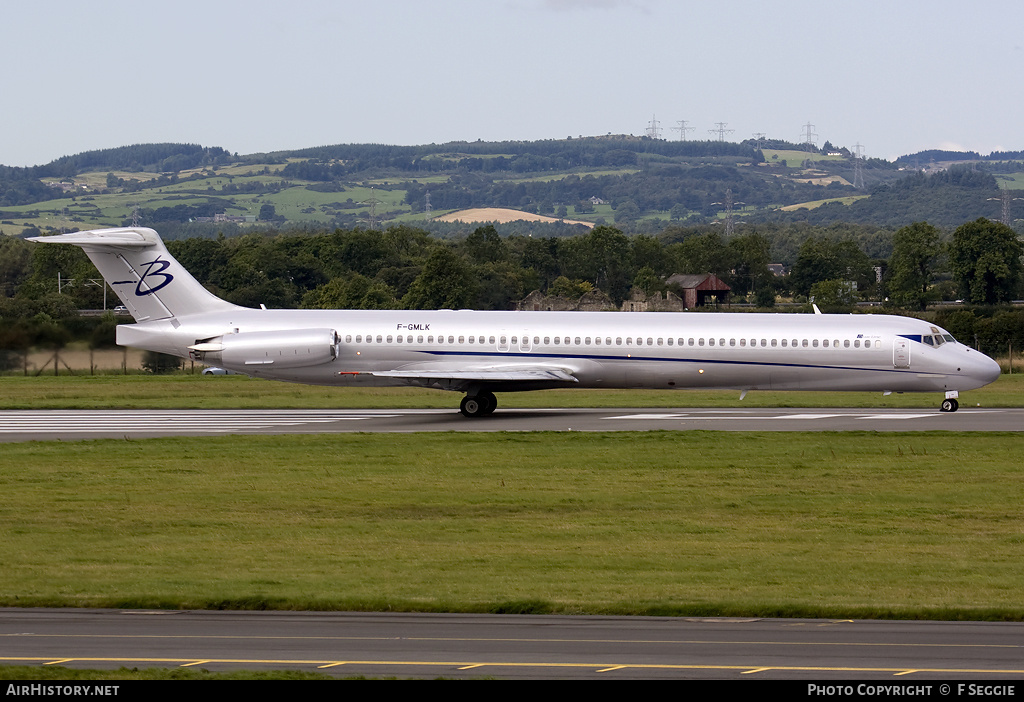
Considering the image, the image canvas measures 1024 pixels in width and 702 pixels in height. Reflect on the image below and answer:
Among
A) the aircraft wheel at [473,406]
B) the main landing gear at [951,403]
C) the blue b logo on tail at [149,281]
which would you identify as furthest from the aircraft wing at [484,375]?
the main landing gear at [951,403]

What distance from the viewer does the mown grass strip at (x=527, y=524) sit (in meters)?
15.2

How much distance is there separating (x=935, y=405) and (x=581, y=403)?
1175cm

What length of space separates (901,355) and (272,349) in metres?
18.5

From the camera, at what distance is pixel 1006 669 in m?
11.5

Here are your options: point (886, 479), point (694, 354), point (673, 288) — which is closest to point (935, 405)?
point (694, 354)

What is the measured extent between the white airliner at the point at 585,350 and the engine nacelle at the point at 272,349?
30 millimetres

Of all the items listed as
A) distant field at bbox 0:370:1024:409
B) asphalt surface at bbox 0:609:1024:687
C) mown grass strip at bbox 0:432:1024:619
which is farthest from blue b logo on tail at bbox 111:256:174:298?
asphalt surface at bbox 0:609:1024:687

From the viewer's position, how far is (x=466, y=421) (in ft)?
117

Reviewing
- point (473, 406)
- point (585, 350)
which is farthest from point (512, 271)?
point (585, 350)

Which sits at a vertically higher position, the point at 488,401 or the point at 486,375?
the point at 486,375

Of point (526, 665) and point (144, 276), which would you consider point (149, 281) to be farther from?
point (526, 665)

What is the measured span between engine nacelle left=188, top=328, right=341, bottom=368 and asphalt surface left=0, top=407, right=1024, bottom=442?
5.73 ft

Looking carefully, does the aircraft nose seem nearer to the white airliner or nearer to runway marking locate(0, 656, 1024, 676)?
the white airliner

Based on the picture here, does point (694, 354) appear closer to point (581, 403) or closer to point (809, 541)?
point (581, 403)
